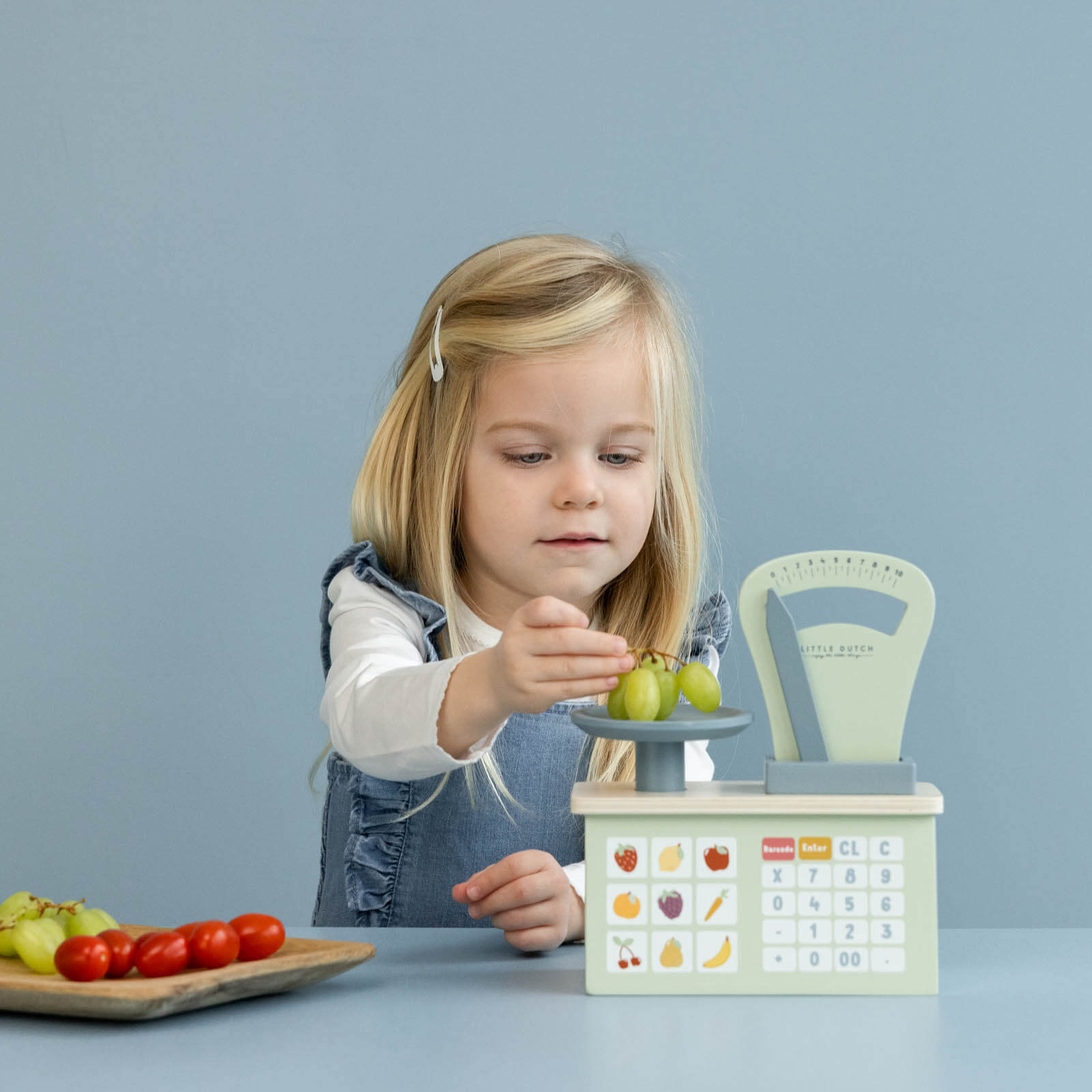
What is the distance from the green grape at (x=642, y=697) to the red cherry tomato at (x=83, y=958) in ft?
1.00

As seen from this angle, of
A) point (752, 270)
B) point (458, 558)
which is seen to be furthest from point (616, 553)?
point (752, 270)

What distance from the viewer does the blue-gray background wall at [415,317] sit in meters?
1.53

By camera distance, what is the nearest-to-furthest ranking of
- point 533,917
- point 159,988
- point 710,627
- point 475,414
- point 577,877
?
point 159,988 < point 533,917 < point 577,877 < point 475,414 < point 710,627

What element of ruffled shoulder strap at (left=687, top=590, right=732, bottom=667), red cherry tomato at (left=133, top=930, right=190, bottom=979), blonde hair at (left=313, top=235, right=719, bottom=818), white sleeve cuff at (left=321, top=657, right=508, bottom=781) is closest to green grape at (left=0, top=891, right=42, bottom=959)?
red cherry tomato at (left=133, top=930, right=190, bottom=979)

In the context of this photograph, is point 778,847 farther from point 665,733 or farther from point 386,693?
point 386,693

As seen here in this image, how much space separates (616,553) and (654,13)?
0.84 metres

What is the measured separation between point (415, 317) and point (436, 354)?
0.51 meters

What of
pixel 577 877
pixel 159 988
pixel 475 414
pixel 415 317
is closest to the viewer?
pixel 159 988

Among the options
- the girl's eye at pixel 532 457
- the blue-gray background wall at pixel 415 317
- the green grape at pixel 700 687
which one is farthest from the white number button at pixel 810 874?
the blue-gray background wall at pixel 415 317

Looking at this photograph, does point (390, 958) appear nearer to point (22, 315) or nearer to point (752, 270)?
point (752, 270)

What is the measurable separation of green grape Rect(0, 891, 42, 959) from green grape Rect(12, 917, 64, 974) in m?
0.02

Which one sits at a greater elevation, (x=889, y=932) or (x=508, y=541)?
(x=508, y=541)

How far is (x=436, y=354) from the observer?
43.1 inches

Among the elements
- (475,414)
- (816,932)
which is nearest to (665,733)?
(816,932)
